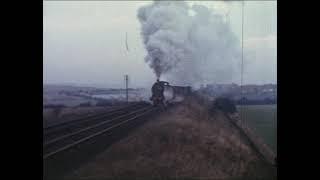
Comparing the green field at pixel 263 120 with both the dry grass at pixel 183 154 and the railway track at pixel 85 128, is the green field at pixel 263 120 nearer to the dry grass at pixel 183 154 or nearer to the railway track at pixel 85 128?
the dry grass at pixel 183 154

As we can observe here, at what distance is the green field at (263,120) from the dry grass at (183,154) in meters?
0.20

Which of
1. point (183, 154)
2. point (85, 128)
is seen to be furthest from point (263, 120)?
point (85, 128)

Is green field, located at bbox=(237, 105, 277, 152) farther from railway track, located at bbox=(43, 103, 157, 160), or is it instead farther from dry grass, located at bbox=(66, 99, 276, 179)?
railway track, located at bbox=(43, 103, 157, 160)

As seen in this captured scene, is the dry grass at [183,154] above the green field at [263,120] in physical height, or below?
below

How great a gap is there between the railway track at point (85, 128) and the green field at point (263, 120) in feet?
3.37

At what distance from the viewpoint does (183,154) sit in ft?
16.8

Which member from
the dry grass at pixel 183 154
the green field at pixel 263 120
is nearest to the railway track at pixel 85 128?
the dry grass at pixel 183 154

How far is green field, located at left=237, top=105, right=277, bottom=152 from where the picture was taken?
514 cm

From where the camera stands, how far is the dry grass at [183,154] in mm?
5090

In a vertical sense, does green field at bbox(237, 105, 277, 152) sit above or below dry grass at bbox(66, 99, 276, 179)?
above

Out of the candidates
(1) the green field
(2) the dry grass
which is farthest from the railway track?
(1) the green field

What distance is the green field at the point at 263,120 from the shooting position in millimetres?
5141

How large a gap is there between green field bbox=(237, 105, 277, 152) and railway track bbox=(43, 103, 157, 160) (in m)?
1.03
